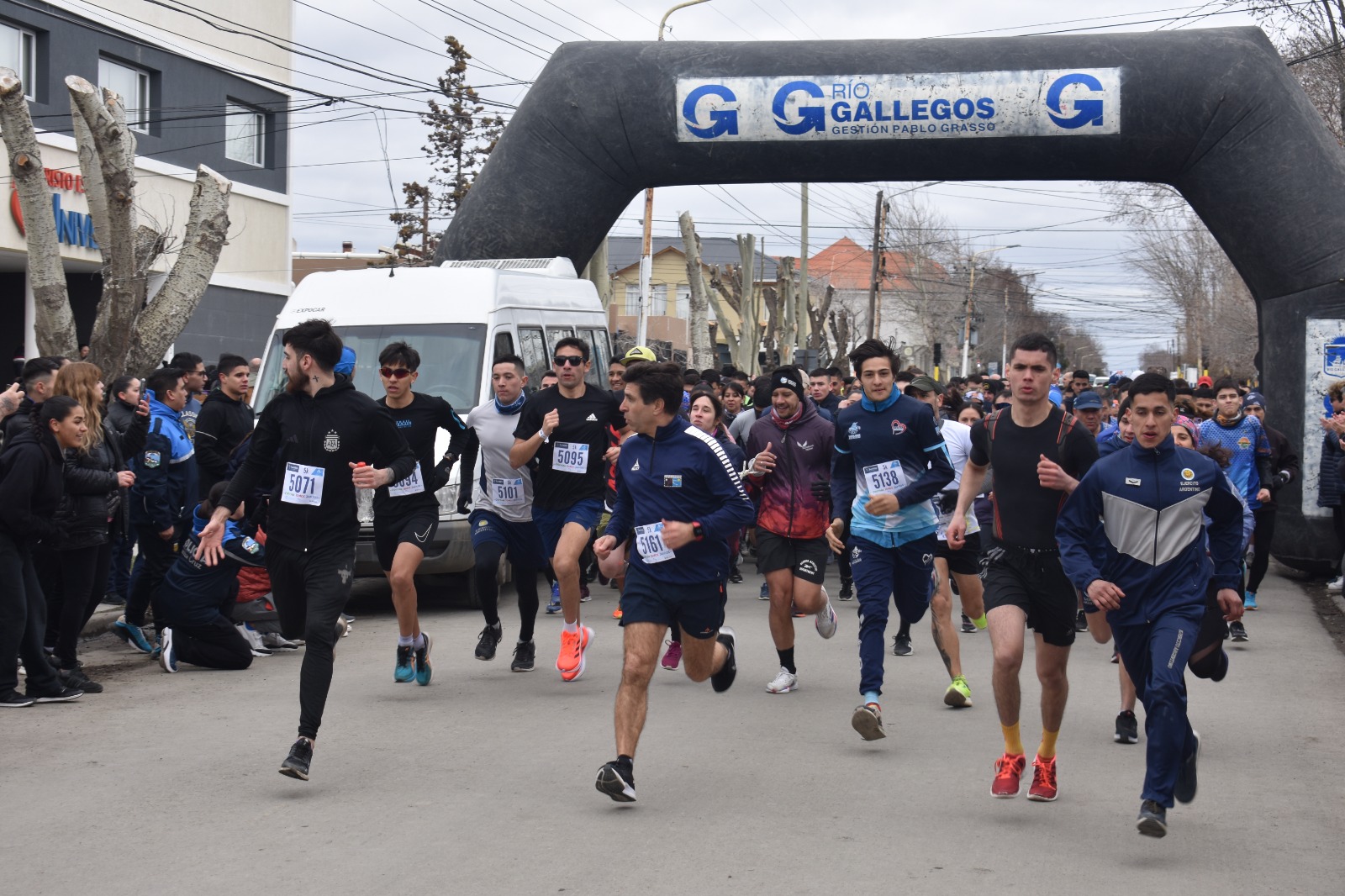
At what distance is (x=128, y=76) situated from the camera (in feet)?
88.0

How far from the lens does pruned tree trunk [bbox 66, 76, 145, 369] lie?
12.4 m

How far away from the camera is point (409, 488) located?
8898 mm

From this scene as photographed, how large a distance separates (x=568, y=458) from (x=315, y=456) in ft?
9.29

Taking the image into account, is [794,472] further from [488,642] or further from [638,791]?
[638,791]

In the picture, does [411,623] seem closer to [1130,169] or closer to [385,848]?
[385,848]

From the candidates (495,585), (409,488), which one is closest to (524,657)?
(495,585)

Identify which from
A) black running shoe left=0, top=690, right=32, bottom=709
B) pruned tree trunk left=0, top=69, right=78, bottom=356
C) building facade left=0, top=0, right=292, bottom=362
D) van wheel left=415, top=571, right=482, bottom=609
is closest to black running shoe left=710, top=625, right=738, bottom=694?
black running shoe left=0, top=690, right=32, bottom=709

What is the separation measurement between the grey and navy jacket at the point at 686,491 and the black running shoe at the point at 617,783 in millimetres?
1015

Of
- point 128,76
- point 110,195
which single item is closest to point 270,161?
point 128,76

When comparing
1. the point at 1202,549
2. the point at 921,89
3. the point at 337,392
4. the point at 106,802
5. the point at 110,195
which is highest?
the point at 921,89

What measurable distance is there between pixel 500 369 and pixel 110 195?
463 cm

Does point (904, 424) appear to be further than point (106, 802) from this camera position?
Yes

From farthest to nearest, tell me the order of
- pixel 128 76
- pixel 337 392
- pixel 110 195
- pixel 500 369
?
1. pixel 128 76
2. pixel 110 195
3. pixel 500 369
4. pixel 337 392

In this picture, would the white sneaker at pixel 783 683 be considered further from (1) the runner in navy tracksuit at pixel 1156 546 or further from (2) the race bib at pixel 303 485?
(2) the race bib at pixel 303 485
